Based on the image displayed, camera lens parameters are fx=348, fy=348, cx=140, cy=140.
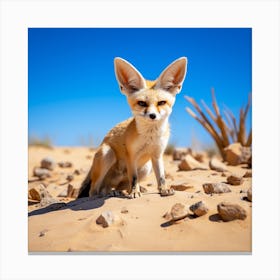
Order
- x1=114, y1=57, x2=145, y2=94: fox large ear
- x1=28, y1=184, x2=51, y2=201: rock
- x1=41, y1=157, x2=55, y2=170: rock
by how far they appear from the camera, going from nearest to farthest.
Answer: x1=114, y1=57, x2=145, y2=94: fox large ear < x1=28, y1=184, x2=51, y2=201: rock < x1=41, y1=157, x2=55, y2=170: rock

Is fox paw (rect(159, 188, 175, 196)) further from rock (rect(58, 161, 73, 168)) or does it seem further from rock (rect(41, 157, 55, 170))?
rock (rect(58, 161, 73, 168))

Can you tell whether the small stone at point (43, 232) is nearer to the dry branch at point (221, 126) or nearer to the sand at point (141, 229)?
the sand at point (141, 229)

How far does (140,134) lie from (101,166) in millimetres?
764

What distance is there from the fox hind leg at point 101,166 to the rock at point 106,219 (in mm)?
1337

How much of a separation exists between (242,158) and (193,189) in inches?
102

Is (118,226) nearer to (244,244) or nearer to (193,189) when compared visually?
(244,244)

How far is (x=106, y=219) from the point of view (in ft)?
9.73

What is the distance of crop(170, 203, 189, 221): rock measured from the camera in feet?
9.58

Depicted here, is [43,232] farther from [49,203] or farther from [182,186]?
[182,186]

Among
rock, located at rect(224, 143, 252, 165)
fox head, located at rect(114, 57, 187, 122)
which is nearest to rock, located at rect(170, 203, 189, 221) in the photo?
fox head, located at rect(114, 57, 187, 122)

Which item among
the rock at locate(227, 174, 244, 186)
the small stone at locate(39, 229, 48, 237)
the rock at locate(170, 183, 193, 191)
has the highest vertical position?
the rock at locate(227, 174, 244, 186)
